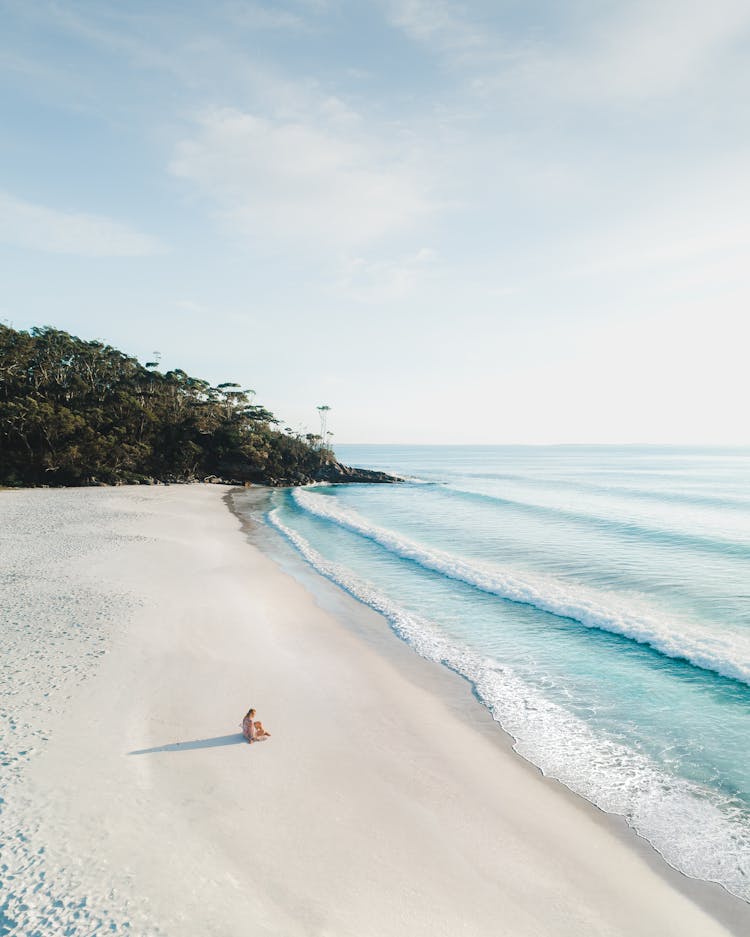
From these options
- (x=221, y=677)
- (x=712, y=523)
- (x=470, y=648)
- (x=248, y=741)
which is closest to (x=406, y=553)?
(x=470, y=648)

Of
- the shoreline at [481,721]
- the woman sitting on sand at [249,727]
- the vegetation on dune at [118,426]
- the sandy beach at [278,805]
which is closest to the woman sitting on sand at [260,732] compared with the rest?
the woman sitting on sand at [249,727]

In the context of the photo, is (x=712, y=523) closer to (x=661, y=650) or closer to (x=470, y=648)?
(x=661, y=650)

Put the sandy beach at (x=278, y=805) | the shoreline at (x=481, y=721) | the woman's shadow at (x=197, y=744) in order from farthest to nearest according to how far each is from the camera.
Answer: the woman's shadow at (x=197, y=744) → the shoreline at (x=481, y=721) → the sandy beach at (x=278, y=805)

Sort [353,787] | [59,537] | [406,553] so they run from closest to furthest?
[353,787]
[59,537]
[406,553]

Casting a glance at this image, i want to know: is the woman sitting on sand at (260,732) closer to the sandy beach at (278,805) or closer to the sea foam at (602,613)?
the sandy beach at (278,805)

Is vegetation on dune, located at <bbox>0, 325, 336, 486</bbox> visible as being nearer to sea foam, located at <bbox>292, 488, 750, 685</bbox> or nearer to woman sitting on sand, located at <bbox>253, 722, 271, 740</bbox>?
sea foam, located at <bbox>292, 488, 750, 685</bbox>

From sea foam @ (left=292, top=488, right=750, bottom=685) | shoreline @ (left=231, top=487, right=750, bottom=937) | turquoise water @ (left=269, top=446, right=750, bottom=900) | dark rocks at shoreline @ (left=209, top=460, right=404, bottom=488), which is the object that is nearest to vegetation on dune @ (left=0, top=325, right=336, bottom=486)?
dark rocks at shoreline @ (left=209, top=460, right=404, bottom=488)
